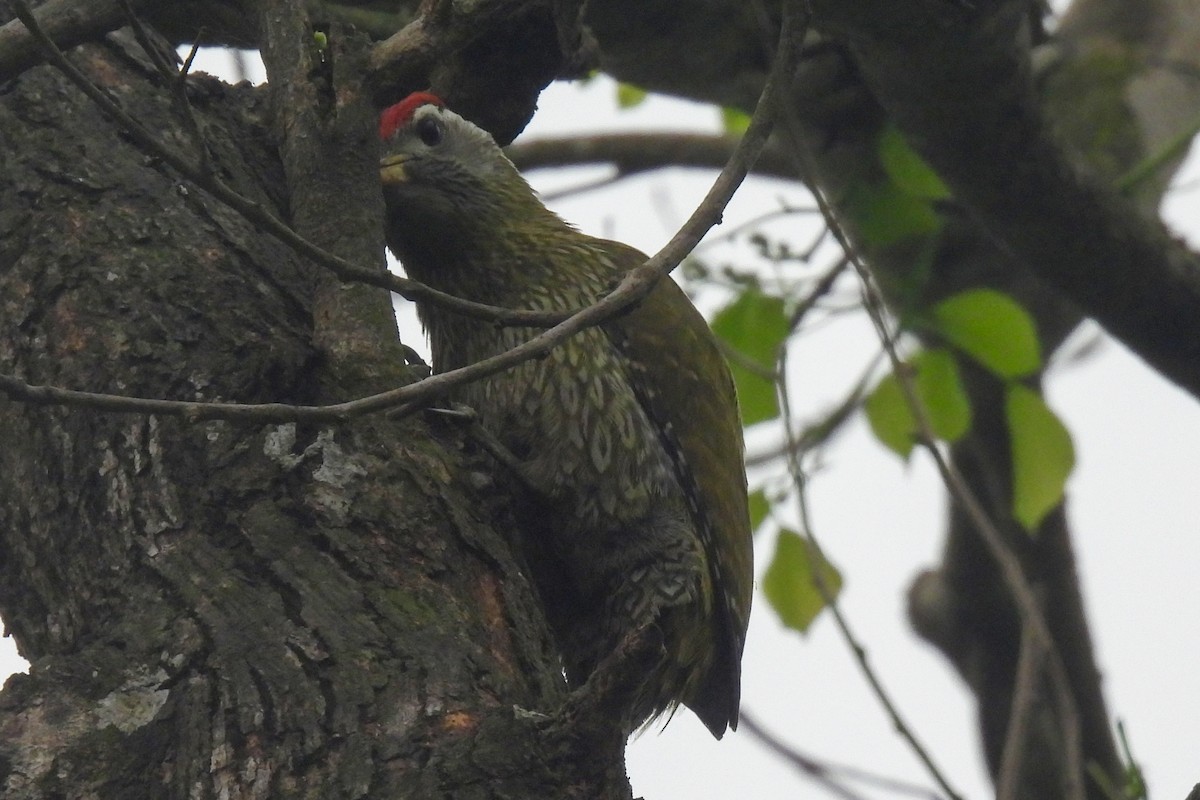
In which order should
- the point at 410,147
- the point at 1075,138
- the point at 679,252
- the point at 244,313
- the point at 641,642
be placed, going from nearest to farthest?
the point at 641,642 < the point at 679,252 < the point at 244,313 < the point at 410,147 < the point at 1075,138

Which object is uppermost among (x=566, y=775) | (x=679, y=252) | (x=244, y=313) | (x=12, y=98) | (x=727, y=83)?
(x=727, y=83)

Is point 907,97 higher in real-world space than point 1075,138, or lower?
lower

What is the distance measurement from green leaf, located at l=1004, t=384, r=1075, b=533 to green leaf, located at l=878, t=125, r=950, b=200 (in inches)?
32.8

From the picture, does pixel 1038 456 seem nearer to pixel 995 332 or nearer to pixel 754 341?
pixel 995 332

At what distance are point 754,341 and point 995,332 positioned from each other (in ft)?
2.15

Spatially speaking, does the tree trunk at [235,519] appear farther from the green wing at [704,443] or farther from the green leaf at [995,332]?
the green leaf at [995,332]

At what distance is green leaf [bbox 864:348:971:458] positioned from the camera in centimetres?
442

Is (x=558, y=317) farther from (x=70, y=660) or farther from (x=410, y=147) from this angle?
(x=410, y=147)

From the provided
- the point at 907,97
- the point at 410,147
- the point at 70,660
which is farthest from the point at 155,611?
the point at 907,97

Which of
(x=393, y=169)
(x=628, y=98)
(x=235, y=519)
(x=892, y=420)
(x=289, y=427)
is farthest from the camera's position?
(x=628, y=98)

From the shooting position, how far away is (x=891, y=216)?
4.81 m

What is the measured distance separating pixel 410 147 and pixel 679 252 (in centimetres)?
170

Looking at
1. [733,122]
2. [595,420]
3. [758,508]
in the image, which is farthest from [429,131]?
[733,122]

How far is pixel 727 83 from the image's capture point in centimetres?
463
